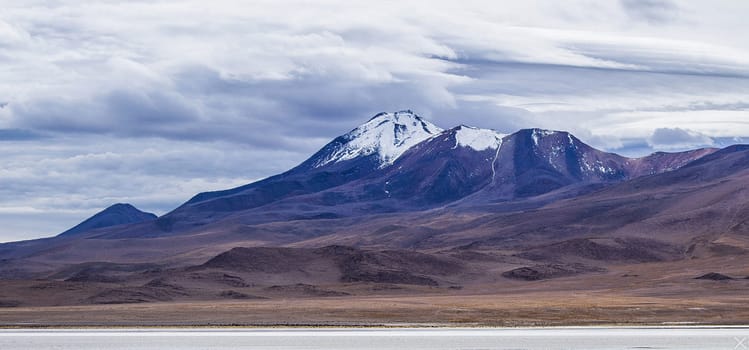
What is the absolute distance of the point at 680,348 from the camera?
37.3 meters

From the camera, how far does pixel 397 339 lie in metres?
40.2

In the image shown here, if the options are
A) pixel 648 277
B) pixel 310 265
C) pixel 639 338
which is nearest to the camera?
pixel 639 338

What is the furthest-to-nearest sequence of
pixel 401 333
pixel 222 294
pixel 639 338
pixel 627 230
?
pixel 627 230, pixel 222 294, pixel 401 333, pixel 639 338

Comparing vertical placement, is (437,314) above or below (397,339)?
below

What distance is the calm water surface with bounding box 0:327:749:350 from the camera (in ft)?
125

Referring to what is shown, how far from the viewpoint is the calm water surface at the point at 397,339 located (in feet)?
125

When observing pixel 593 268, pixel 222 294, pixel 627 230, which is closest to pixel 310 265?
pixel 222 294

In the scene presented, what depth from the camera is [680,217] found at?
197 metres

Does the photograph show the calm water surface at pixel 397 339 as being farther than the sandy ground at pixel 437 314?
No

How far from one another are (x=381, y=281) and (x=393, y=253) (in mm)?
17331

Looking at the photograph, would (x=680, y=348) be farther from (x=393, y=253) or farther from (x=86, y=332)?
(x=393, y=253)

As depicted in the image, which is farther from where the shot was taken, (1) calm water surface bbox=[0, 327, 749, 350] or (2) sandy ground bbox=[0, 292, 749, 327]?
(2) sandy ground bbox=[0, 292, 749, 327]

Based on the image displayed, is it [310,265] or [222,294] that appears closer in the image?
[222,294]

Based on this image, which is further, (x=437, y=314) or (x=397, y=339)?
(x=437, y=314)
